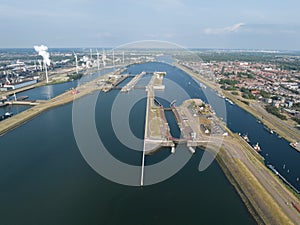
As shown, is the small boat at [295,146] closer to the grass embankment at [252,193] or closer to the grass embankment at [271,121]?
the grass embankment at [271,121]

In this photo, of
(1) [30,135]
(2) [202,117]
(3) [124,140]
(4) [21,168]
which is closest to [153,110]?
(2) [202,117]

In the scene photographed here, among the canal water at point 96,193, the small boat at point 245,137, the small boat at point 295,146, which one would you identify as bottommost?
the canal water at point 96,193

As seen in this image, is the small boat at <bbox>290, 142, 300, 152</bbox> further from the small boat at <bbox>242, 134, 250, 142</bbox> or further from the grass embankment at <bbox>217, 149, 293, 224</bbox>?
the grass embankment at <bbox>217, 149, 293, 224</bbox>

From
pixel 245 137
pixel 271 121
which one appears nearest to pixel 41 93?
pixel 245 137

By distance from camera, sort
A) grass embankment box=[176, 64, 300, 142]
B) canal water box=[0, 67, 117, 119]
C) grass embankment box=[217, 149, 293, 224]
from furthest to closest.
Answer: canal water box=[0, 67, 117, 119] < grass embankment box=[176, 64, 300, 142] < grass embankment box=[217, 149, 293, 224]

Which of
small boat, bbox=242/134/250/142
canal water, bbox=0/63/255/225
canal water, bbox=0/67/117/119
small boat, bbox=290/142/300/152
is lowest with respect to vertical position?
canal water, bbox=0/67/117/119

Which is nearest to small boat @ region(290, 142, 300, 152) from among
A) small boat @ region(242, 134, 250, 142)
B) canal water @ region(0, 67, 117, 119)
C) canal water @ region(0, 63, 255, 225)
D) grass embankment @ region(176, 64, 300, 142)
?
grass embankment @ region(176, 64, 300, 142)

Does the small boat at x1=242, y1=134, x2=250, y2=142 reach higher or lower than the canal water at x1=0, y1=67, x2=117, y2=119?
higher

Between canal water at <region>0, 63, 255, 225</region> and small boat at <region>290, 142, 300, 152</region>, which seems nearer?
canal water at <region>0, 63, 255, 225</region>

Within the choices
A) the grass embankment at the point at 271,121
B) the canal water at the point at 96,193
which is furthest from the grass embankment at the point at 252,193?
the grass embankment at the point at 271,121

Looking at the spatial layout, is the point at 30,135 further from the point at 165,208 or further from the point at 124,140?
the point at 165,208
